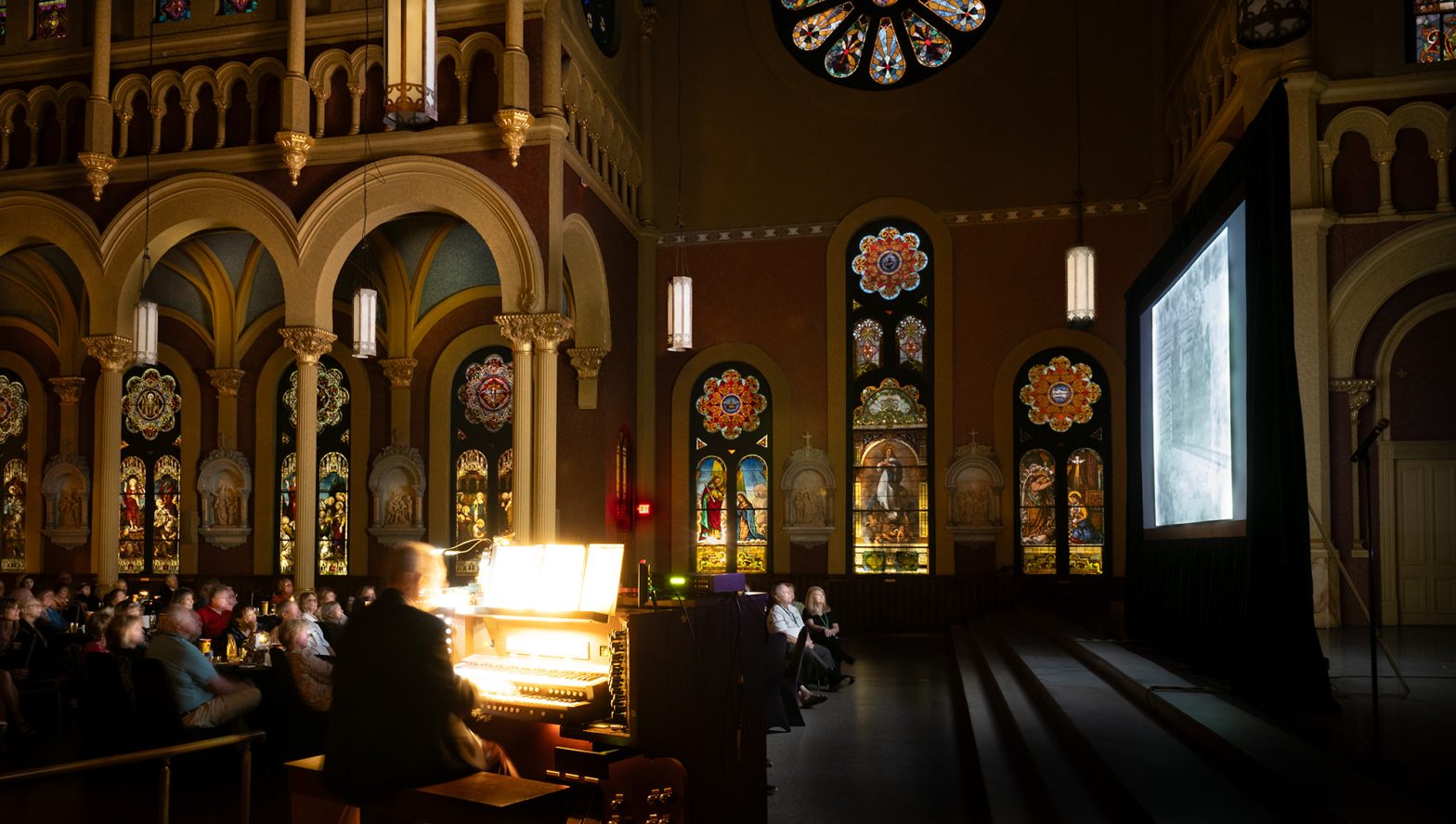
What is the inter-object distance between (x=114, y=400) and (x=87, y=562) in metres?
5.77

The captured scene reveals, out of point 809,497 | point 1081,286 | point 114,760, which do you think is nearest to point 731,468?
point 809,497

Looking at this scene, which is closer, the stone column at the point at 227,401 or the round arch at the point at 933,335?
the round arch at the point at 933,335

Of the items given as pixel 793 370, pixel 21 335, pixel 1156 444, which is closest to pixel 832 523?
pixel 793 370

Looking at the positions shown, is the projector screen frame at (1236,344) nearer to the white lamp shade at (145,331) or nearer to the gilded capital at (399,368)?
the white lamp shade at (145,331)

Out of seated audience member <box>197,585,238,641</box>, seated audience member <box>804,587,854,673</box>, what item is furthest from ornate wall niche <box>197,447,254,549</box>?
seated audience member <box>804,587,854,673</box>

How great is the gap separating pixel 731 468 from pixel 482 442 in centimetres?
403

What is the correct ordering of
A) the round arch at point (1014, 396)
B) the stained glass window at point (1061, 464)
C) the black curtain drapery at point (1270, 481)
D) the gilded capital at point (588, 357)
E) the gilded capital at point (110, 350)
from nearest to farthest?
the black curtain drapery at point (1270, 481) → the gilded capital at point (110, 350) → the gilded capital at point (588, 357) → the round arch at point (1014, 396) → the stained glass window at point (1061, 464)

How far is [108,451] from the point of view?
14.4 meters

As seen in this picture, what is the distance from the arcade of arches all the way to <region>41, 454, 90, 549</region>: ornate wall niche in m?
0.05

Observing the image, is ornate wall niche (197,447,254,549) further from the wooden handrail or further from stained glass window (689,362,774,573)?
the wooden handrail

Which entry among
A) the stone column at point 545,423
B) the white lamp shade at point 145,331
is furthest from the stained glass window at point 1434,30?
the white lamp shade at point 145,331

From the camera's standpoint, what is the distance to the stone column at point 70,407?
19.2m

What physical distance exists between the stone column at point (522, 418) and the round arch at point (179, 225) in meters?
2.99

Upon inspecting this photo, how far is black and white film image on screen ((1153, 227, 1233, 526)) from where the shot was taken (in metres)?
8.25
